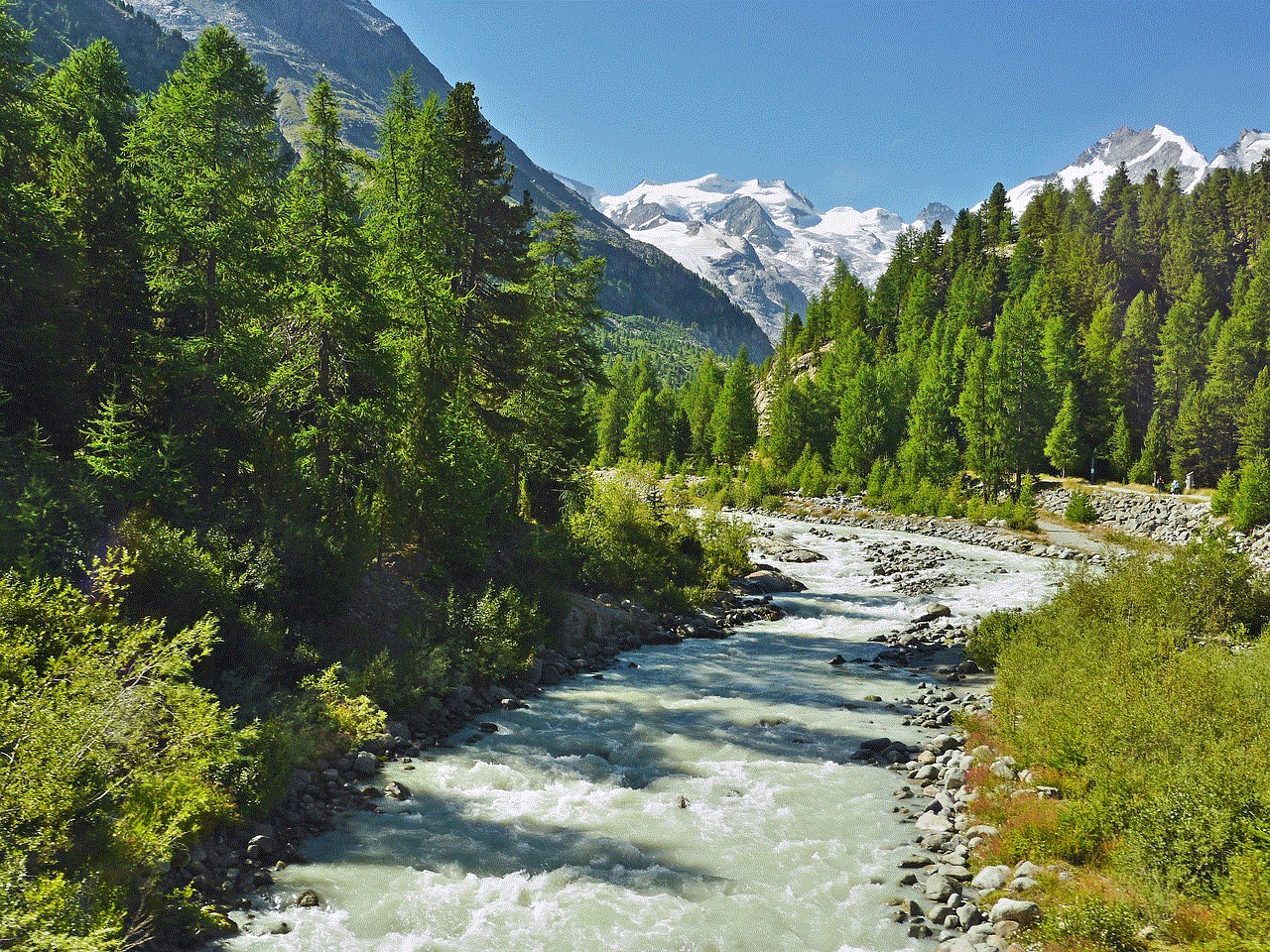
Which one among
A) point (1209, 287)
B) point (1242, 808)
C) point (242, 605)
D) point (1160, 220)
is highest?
point (1160, 220)

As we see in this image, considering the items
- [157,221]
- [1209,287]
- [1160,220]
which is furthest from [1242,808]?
[1160,220]

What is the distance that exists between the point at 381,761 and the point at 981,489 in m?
62.6

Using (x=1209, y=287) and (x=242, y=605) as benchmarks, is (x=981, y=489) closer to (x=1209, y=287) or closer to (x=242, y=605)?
(x=1209, y=287)

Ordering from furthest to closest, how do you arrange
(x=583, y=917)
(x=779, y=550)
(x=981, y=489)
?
(x=981, y=489) → (x=779, y=550) → (x=583, y=917)

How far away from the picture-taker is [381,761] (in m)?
13.5

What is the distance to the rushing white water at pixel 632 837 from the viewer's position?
877 cm

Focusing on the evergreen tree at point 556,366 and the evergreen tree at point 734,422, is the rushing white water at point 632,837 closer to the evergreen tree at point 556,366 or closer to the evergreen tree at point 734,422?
the evergreen tree at point 556,366

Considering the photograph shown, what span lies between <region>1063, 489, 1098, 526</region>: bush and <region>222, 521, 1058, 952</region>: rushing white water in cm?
4560

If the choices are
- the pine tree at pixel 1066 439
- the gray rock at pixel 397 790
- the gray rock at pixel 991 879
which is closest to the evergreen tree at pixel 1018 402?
the pine tree at pixel 1066 439

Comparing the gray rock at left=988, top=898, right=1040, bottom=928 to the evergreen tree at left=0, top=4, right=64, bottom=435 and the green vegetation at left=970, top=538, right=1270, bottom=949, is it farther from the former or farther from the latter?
the evergreen tree at left=0, top=4, right=64, bottom=435

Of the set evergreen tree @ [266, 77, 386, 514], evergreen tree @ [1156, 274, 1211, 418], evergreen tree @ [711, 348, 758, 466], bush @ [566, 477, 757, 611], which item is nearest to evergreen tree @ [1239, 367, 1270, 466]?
evergreen tree @ [1156, 274, 1211, 418]

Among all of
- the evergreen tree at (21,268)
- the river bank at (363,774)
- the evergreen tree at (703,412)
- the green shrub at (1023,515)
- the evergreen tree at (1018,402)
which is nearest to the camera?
the river bank at (363,774)

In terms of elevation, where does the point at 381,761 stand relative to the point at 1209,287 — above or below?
below

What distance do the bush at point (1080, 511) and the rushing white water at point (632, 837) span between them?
1795 inches
